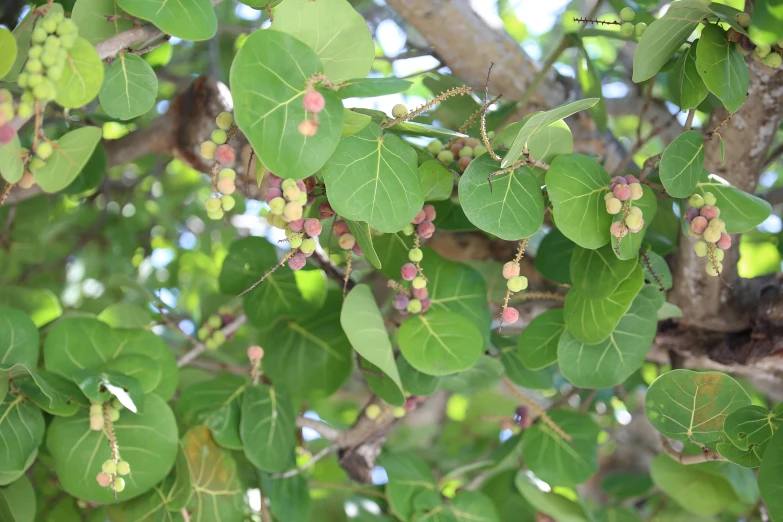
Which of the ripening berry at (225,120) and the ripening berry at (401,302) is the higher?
the ripening berry at (225,120)

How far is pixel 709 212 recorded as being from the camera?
3.69 feet

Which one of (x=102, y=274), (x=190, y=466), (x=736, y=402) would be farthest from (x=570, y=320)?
(x=102, y=274)

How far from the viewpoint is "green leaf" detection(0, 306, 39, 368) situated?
1202 millimetres

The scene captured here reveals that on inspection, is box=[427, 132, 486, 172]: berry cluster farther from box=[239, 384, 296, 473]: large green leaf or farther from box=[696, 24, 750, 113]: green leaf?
box=[239, 384, 296, 473]: large green leaf

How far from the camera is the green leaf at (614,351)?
1.30m

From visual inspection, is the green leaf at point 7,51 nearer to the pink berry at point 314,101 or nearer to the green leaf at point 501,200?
the pink berry at point 314,101

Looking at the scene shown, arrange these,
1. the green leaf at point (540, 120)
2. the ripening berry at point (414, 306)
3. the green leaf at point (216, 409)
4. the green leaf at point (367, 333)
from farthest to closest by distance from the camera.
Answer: the green leaf at point (216, 409) < the ripening berry at point (414, 306) < the green leaf at point (367, 333) < the green leaf at point (540, 120)

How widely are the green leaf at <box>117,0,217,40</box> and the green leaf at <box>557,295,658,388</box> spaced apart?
31.6 inches

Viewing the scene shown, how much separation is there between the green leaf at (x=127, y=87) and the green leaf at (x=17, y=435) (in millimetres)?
510

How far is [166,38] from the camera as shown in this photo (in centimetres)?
110

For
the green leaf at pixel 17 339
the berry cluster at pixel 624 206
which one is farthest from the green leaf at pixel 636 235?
the green leaf at pixel 17 339

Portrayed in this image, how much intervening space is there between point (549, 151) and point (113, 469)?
2.72ft

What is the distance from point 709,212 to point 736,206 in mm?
70

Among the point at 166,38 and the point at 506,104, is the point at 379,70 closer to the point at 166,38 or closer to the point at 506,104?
the point at 506,104
